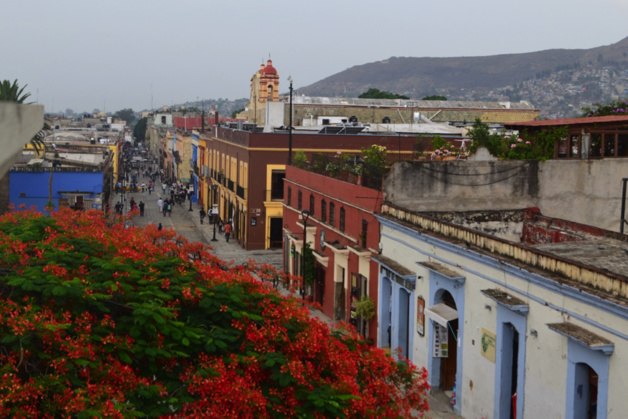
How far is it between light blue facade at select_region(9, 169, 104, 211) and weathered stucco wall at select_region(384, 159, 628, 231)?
21.3 metres

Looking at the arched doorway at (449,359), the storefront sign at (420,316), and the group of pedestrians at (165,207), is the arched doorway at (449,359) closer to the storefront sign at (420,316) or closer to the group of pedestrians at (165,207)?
the storefront sign at (420,316)

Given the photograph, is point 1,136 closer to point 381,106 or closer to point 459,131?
point 459,131

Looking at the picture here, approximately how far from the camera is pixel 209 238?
44.0 m

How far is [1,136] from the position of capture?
4594 mm

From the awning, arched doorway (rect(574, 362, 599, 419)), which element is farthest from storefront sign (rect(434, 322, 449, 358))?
arched doorway (rect(574, 362, 599, 419))

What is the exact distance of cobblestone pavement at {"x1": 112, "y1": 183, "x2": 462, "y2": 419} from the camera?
699 inches

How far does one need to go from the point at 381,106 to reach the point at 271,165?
23444 millimetres

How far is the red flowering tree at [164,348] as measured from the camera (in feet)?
29.3

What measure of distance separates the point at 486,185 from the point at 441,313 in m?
5.38

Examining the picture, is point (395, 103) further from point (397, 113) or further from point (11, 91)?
point (11, 91)

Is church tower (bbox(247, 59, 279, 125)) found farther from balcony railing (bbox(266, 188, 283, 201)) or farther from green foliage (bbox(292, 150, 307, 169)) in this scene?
green foliage (bbox(292, 150, 307, 169))

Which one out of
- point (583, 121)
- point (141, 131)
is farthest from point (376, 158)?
point (141, 131)

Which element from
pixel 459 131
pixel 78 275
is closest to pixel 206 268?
pixel 78 275

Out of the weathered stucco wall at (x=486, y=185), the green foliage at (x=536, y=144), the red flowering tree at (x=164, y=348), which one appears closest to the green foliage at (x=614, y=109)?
the green foliage at (x=536, y=144)
